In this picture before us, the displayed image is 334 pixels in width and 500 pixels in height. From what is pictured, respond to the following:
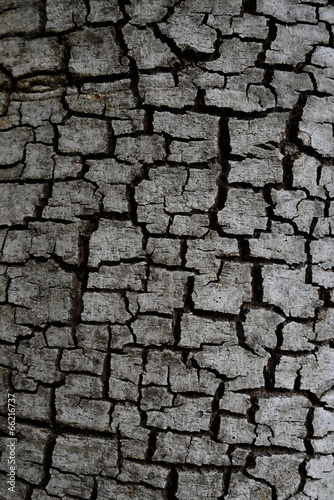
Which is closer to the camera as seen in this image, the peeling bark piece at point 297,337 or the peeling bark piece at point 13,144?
the peeling bark piece at point 297,337

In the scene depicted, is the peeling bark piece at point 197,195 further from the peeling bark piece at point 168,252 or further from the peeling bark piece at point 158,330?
the peeling bark piece at point 158,330

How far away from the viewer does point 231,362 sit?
1424 millimetres

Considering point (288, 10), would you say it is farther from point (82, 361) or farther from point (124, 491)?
point (124, 491)

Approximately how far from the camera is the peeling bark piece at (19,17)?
1.55 meters

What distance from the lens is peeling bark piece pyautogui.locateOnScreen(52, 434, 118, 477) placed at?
143cm

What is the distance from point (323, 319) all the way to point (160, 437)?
702 mm

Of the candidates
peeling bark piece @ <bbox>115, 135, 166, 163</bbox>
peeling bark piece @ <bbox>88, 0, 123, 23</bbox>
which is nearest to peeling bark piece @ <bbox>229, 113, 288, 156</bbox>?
peeling bark piece @ <bbox>115, 135, 166, 163</bbox>

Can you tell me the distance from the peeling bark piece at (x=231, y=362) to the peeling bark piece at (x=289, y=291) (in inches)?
8.2

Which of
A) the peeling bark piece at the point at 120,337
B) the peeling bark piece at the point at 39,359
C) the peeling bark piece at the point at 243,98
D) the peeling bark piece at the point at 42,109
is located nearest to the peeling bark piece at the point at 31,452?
the peeling bark piece at the point at 39,359

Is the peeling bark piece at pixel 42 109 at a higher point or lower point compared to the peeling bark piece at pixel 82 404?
higher

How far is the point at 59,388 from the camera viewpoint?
147cm

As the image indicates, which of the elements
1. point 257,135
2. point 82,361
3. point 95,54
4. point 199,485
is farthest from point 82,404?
Answer: point 95,54

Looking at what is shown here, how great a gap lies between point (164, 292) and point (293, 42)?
3.29 feet

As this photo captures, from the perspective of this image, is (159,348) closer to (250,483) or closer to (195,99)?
(250,483)
